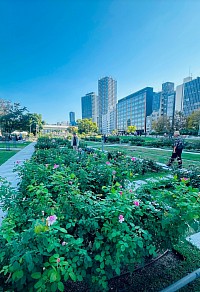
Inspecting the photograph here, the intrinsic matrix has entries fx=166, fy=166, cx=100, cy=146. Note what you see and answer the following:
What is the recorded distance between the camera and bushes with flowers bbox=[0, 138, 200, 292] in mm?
1105

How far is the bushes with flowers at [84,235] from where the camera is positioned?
1.11 metres

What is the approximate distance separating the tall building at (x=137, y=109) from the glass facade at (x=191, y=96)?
80.1 ft

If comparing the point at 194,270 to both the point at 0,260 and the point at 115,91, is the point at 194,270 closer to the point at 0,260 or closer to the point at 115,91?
the point at 0,260

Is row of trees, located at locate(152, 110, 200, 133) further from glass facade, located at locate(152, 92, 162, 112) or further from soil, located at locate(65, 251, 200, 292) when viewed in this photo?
glass facade, located at locate(152, 92, 162, 112)

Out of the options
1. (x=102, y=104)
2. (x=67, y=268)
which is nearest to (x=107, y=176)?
(x=67, y=268)

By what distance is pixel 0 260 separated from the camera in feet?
3.91

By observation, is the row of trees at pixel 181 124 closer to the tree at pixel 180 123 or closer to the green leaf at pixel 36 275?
the tree at pixel 180 123

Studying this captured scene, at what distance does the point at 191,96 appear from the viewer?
284 feet

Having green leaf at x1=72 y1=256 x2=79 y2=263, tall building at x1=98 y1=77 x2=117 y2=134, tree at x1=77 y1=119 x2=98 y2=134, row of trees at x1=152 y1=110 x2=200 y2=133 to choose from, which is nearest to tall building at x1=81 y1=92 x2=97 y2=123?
tall building at x1=98 y1=77 x2=117 y2=134

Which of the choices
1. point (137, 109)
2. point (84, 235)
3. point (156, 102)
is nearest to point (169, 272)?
point (84, 235)

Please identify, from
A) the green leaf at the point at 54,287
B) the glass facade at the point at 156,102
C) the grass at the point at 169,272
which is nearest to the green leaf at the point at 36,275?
the green leaf at the point at 54,287

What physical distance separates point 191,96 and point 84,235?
331ft

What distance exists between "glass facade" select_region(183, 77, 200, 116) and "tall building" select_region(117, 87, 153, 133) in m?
24.4

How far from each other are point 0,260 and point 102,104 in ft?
500
